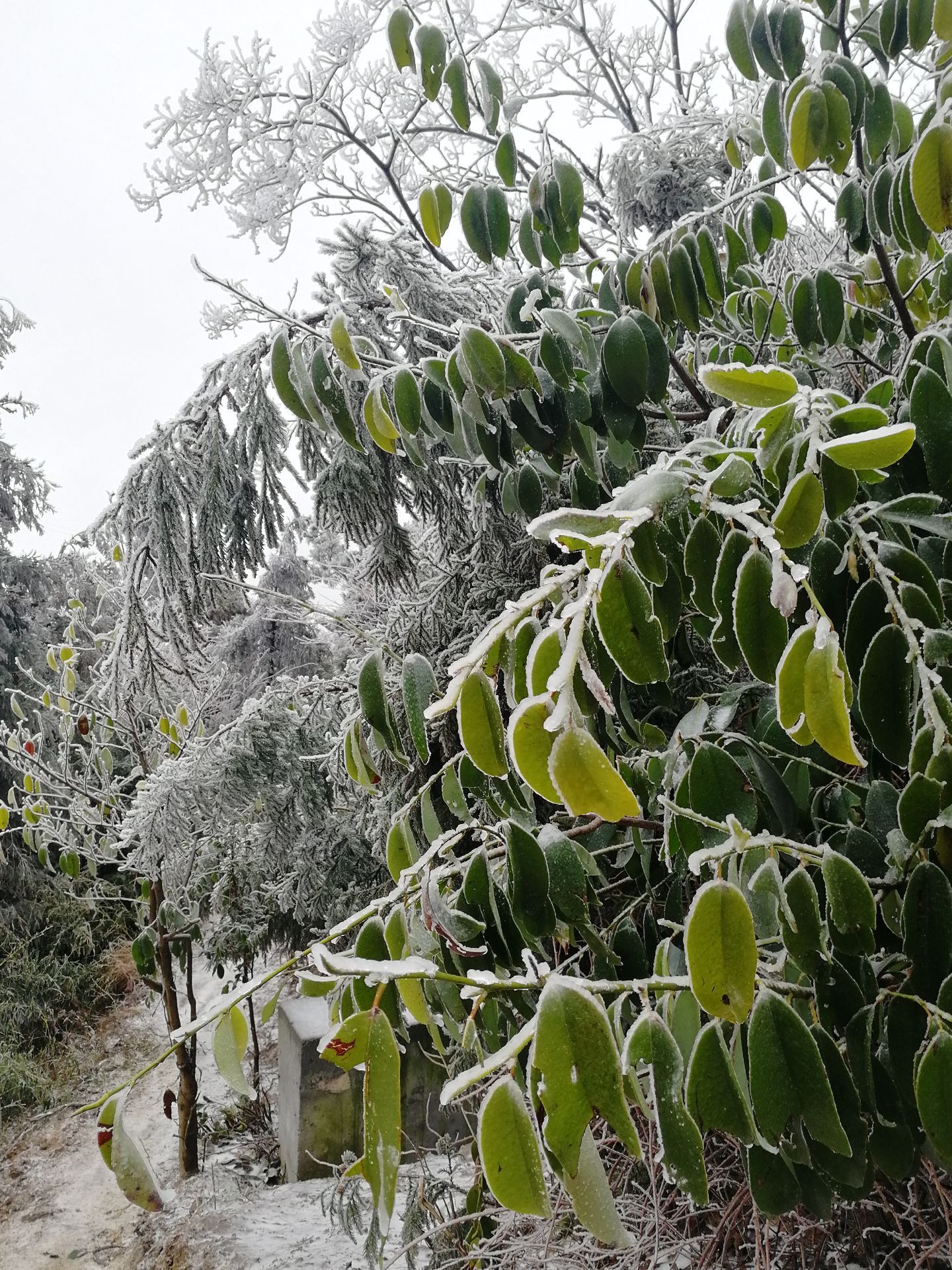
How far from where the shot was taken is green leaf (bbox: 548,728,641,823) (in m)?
0.35

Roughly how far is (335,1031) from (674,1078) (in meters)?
0.24

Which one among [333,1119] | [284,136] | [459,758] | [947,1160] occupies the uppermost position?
[284,136]

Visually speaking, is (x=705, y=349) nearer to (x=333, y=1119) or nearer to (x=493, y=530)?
(x=493, y=530)

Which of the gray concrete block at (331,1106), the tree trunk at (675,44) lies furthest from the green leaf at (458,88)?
the gray concrete block at (331,1106)

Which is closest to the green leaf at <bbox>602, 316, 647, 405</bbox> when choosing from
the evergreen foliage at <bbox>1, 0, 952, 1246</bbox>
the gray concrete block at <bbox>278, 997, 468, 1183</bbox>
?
the evergreen foliage at <bbox>1, 0, 952, 1246</bbox>

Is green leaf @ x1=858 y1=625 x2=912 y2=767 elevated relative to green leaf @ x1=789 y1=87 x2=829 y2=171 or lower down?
lower down

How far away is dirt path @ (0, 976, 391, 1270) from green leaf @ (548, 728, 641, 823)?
101 inches

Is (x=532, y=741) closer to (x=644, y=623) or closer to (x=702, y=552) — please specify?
(x=644, y=623)

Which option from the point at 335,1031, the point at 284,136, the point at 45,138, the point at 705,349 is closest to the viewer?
the point at 335,1031

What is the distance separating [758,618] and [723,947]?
21cm

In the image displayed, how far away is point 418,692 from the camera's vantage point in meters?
0.76

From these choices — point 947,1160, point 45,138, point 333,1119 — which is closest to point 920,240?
point 947,1160

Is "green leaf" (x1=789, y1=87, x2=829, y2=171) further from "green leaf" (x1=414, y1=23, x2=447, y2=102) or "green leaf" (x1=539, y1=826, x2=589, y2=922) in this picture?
"green leaf" (x1=539, y1=826, x2=589, y2=922)

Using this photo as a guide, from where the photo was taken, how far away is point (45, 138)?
1076 centimetres
